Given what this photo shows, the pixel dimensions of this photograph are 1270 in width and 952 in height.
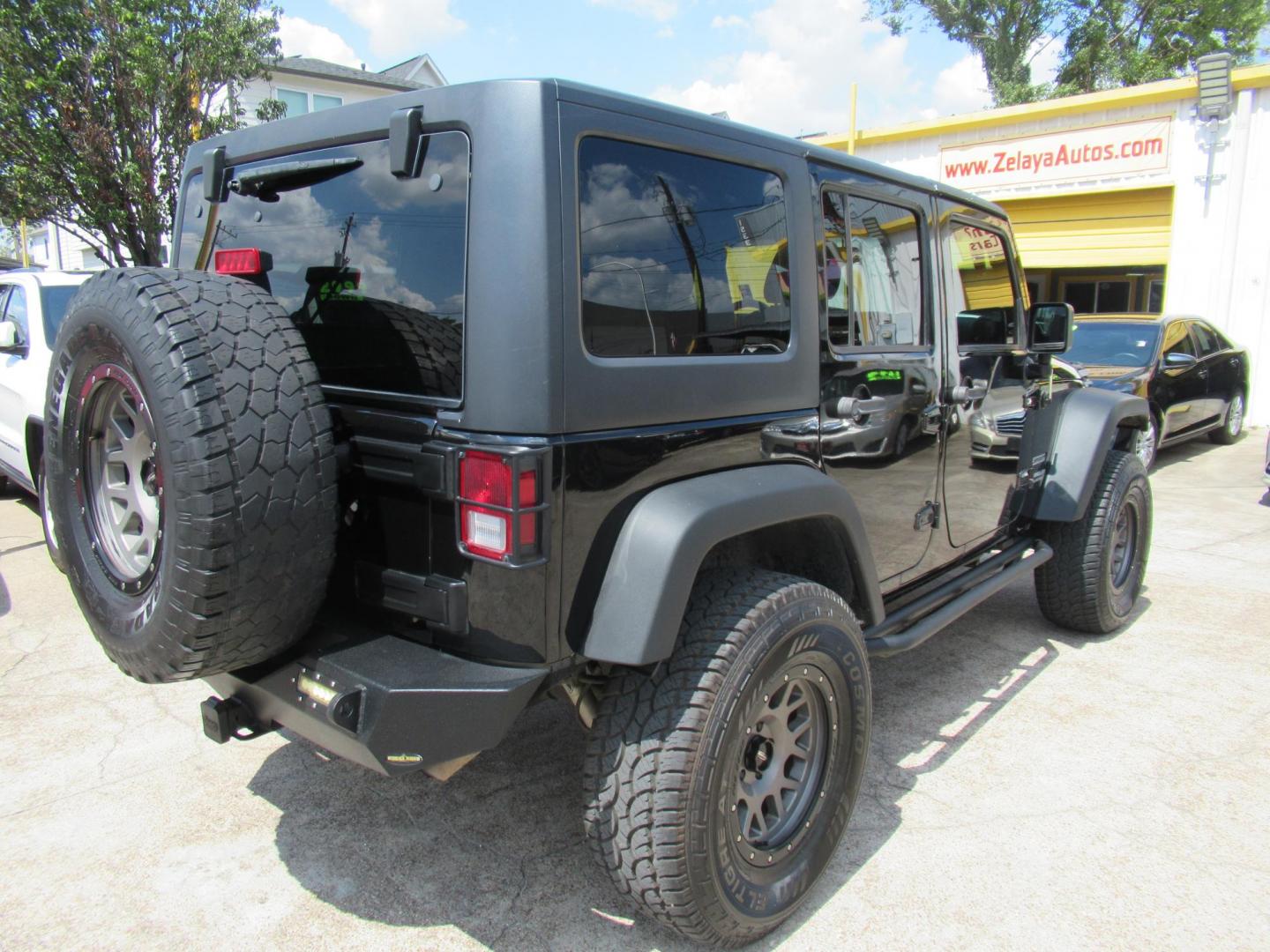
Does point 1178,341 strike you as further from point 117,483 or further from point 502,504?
point 117,483

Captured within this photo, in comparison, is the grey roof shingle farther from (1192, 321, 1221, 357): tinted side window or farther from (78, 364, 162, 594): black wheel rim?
(78, 364, 162, 594): black wheel rim

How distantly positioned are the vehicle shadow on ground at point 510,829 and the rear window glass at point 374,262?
1240 millimetres

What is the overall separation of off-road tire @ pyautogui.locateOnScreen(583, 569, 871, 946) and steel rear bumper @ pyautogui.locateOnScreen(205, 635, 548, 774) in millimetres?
310

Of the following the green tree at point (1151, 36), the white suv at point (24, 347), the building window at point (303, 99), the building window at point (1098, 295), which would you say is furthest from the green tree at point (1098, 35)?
the white suv at point (24, 347)

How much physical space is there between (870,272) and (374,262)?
1597 mm

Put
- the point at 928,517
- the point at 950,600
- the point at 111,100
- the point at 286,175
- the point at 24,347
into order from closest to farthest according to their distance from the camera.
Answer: the point at 286,175 < the point at 928,517 < the point at 950,600 < the point at 24,347 < the point at 111,100

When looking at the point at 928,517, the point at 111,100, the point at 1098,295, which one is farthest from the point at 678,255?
the point at 1098,295

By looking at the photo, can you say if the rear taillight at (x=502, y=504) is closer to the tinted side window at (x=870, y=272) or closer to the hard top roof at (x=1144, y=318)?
the tinted side window at (x=870, y=272)

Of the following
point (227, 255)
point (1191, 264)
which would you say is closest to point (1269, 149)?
point (1191, 264)

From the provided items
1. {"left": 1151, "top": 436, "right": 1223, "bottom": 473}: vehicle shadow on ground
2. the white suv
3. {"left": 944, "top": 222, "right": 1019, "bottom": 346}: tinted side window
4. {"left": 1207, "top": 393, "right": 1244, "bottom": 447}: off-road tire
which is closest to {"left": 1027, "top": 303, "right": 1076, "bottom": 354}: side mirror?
{"left": 944, "top": 222, "right": 1019, "bottom": 346}: tinted side window

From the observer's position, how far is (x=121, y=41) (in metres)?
9.77

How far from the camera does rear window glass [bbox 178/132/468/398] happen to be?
1956mm

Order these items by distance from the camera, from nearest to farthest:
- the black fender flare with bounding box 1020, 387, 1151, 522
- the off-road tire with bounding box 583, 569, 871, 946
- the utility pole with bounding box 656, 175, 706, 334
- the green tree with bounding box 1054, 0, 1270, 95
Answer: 1. the off-road tire with bounding box 583, 569, 871, 946
2. the utility pole with bounding box 656, 175, 706, 334
3. the black fender flare with bounding box 1020, 387, 1151, 522
4. the green tree with bounding box 1054, 0, 1270, 95

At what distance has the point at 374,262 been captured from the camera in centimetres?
213
